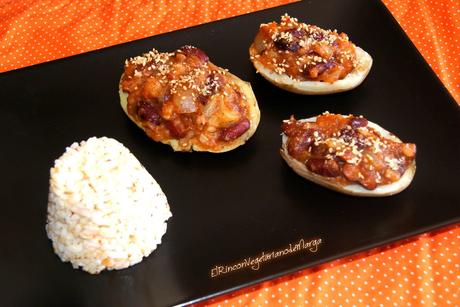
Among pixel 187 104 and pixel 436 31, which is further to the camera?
pixel 436 31

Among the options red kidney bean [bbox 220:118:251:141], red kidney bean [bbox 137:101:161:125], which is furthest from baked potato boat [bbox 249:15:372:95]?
red kidney bean [bbox 137:101:161:125]

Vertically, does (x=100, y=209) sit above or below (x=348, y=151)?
below

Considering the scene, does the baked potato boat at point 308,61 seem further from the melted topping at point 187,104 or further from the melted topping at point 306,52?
the melted topping at point 187,104

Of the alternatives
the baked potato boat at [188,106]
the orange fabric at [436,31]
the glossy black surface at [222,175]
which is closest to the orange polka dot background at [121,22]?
the orange fabric at [436,31]

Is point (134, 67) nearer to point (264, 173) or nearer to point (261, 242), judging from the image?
point (264, 173)

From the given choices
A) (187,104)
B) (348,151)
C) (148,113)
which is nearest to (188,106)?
(187,104)

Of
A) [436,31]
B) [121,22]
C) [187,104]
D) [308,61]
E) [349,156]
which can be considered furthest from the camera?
[121,22]

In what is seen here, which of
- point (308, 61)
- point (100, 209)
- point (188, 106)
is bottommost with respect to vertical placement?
point (100, 209)

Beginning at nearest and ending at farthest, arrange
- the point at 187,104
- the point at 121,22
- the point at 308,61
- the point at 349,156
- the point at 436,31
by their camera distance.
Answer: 1. the point at 349,156
2. the point at 187,104
3. the point at 308,61
4. the point at 436,31
5. the point at 121,22

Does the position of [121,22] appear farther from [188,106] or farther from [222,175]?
[222,175]
